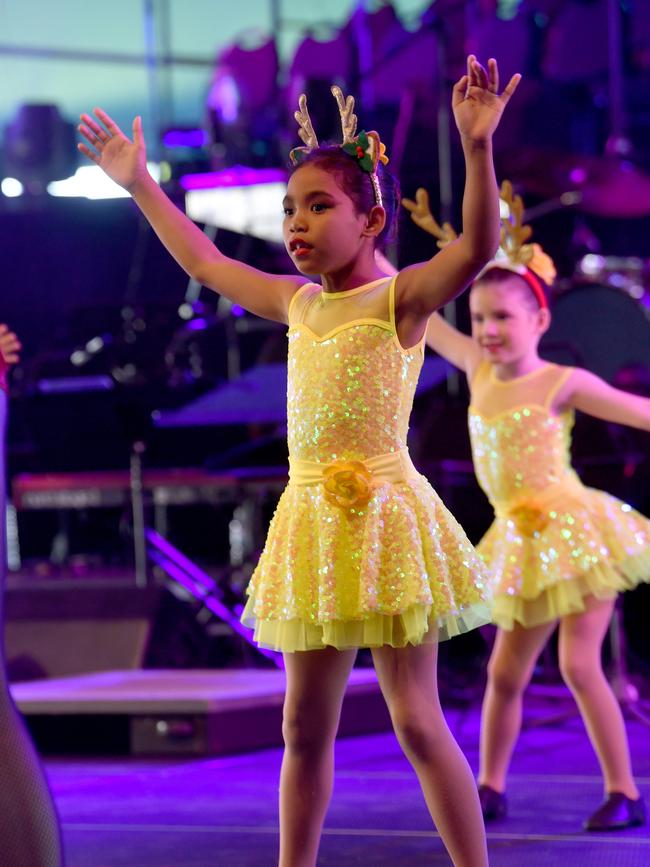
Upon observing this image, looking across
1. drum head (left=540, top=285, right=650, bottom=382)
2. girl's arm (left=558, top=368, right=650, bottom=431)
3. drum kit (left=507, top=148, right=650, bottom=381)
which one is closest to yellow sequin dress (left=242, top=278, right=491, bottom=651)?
girl's arm (left=558, top=368, right=650, bottom=431)

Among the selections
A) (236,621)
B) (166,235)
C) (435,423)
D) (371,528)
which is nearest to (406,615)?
(371,528)

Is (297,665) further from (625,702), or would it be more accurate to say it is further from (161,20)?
(161,20)

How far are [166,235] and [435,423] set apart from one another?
3416mm

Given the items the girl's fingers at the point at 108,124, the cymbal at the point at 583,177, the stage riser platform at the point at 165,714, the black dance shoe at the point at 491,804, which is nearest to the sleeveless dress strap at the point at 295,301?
the girl's fingers at the point at 108,124

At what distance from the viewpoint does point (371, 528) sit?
239cm

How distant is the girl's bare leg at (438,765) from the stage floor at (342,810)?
0.74 meters

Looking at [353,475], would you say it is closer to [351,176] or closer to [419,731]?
[419,731]

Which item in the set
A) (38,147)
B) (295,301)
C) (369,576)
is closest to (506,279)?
(295,301)

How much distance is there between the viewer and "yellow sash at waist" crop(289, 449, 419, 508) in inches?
94.3

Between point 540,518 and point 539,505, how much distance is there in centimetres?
4

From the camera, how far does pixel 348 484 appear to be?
2398 millimetres

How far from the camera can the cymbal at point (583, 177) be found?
254 inches

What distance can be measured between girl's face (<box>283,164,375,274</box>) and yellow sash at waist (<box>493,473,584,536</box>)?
1.37 meters

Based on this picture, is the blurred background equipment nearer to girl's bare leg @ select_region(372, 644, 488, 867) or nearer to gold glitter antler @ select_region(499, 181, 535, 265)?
gold glitter antler @ select_region(499, 181, 535, 265)
